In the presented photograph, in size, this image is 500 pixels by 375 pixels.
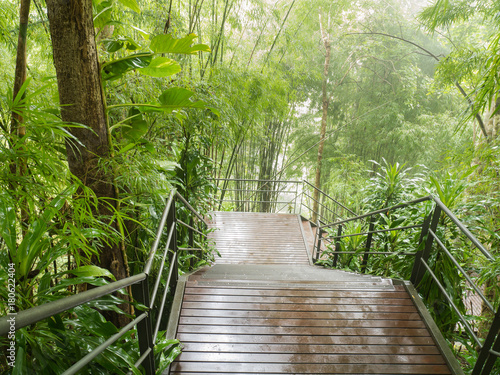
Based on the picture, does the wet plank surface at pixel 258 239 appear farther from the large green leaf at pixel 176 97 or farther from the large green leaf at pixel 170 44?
the large green leaf at pixel 170 44

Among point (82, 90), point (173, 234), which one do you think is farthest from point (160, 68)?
point (173, 234)

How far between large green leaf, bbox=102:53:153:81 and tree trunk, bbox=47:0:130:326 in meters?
0.09

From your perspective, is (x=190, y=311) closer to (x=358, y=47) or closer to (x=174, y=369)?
(x=174, y=369)

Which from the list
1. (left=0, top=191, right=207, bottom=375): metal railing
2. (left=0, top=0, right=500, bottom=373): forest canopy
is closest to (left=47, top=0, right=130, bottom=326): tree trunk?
(left=0, top=0, right=500, bottom=373): forest canopy

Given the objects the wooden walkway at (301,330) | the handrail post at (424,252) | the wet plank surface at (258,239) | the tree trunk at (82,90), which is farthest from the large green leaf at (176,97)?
the wet plank surface at (258,239)

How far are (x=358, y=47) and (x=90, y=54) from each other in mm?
7939

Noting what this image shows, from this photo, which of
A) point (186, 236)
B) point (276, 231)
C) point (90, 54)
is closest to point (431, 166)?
point (276, 231)

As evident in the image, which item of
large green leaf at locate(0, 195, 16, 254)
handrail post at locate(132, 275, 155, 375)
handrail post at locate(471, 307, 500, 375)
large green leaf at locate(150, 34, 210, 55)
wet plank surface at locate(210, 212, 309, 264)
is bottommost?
wet plank surface at locate(210, 212, 309, 264)

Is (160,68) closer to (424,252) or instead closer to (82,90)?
(82,90)

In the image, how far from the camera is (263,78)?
12.9 ft

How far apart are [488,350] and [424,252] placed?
30.6 inches

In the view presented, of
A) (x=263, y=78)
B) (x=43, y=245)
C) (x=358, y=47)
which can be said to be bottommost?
(x=43, y=245)

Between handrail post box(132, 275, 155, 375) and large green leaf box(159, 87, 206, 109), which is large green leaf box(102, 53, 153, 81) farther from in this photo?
handrail post box(132, 275, 155, 375)

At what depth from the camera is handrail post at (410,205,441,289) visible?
6.66ft
